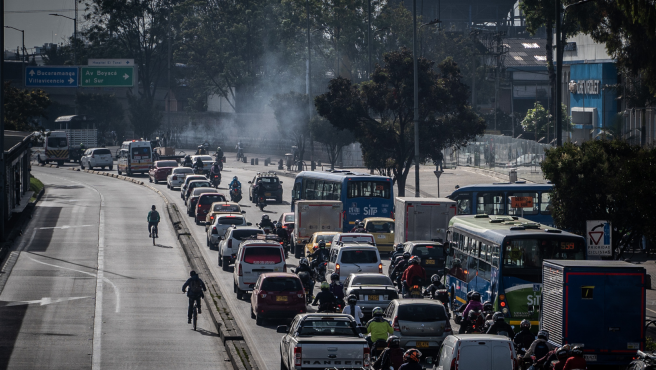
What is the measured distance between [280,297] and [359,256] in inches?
209

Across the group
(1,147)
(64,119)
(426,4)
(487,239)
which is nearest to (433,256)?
(487,239)

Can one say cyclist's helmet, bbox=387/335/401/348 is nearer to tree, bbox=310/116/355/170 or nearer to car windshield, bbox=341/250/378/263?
car windshield, bbox=341/250/378/263

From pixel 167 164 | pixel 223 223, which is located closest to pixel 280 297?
pixel 223 223

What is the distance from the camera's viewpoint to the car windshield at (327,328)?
1706 centimetres

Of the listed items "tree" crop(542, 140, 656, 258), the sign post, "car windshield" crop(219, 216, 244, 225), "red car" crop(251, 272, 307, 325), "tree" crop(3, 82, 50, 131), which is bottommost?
"red car" crop(251, 272, 307, 325)

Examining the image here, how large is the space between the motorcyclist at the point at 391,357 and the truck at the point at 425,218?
19981 millimetres

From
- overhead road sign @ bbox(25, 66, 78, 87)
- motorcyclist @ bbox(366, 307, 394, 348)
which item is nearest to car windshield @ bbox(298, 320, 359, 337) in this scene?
motorcyclist @ bbox(366, 307, 394, 348)

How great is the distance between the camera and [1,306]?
26.8 m

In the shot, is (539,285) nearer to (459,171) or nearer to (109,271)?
(109,271)

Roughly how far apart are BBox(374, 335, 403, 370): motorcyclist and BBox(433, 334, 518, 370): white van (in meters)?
1.07

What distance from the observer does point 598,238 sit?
21734 mm

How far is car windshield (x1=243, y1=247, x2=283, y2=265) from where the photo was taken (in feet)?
91.3

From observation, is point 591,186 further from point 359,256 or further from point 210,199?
point 210,199

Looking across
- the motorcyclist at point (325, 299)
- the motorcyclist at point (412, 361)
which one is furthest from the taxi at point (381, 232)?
the motorcyclist at point (412, 361)
